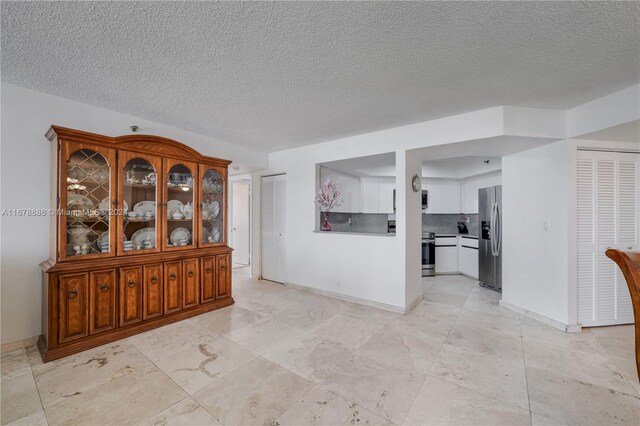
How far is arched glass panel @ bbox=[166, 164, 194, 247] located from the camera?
302 cm

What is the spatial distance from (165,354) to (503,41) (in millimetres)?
3543

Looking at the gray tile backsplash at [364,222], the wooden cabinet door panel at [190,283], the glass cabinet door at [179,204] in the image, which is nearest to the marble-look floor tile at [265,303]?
the wooden cabinet door panel at [190,283]

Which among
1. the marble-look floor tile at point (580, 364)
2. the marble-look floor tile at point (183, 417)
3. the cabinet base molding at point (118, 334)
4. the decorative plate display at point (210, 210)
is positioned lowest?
the marble-look floor tile at point (580, 364)

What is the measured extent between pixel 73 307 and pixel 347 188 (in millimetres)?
4264

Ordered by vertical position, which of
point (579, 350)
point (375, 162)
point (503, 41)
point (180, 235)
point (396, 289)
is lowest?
point (579, 350)

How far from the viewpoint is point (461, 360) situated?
2172 mm

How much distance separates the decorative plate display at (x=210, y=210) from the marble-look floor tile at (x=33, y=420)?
84.4 inches

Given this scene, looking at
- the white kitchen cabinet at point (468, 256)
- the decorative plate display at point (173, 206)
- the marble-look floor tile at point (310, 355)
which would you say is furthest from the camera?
the white kitchen cabinet at point (468, 256)

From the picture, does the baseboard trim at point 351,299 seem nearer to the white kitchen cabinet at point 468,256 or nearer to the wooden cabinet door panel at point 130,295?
the white kitchen cabinet at point 468,256

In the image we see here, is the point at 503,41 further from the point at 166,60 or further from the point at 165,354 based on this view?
the point at 165,354

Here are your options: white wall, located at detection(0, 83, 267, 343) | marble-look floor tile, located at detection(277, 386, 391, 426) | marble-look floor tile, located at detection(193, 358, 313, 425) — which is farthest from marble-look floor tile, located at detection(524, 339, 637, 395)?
white wall, located at detection(0, 83, 267, 343)

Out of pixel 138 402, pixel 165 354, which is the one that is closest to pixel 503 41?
pixel 138 402

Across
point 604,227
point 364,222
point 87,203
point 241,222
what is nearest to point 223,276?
point 87,203

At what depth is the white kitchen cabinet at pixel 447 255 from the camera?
17.4 feet
